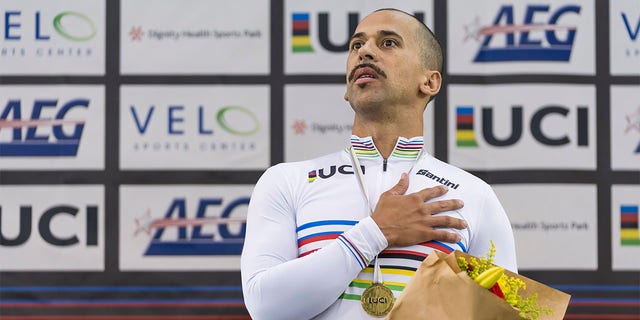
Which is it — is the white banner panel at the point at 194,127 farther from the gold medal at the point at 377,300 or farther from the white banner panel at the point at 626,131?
the gold medal at the point at 377,300

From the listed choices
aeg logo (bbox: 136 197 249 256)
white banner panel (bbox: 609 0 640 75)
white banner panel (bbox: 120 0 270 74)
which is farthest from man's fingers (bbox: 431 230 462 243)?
white banner panel (bbox: 609 0 640 75)

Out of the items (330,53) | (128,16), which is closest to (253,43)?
(330,53)

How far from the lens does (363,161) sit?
188cm

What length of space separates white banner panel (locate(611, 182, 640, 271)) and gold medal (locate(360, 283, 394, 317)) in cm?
208

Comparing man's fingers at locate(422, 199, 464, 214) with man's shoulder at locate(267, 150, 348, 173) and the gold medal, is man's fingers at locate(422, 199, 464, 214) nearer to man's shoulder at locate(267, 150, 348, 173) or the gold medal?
the gold medal

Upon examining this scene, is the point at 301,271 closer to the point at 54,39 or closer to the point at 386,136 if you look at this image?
the point at 386,136

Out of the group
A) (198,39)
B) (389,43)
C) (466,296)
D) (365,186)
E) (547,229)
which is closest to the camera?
(466,296)

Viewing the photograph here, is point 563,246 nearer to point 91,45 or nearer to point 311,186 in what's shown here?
point 311,186

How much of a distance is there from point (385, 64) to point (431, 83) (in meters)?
0.17

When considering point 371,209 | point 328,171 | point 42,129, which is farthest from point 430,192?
point 42,129

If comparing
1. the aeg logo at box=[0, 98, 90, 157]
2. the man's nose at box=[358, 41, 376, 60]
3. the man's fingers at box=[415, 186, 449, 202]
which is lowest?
the man's fingers at box=[415, 186, 449, 202]

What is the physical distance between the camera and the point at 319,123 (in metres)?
3.36

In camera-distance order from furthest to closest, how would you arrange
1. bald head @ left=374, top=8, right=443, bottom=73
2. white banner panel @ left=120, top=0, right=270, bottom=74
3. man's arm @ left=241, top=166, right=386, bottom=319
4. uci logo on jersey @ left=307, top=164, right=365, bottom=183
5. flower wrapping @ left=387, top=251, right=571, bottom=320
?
white banner panel @ left=120, top=0, right=270, bottom=74, bald head @ left=374, top=8, right=443, bottom=73, uci logo on jersey @ left=307, top=164, right=365, bottom=183, man's arm @ left=241, top=166, right=386, bottom=319, flower wrapping @ left=387, top=251, right=571, bottom=320

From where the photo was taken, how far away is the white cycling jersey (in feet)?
5.17
